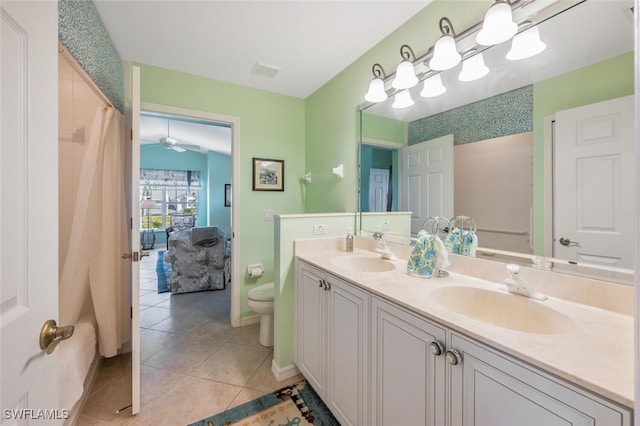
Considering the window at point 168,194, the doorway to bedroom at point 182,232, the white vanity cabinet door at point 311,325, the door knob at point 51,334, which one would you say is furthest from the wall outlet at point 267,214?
the window at point 168,194

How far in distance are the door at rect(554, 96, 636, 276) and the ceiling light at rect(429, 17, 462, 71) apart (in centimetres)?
60

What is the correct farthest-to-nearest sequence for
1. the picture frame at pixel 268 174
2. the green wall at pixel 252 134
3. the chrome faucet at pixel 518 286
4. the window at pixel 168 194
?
1. the window at pixel 168 194
2. the picture frame at pixel 268 174
3. the green wall at pixel 252 134
4. the chrome faucet at pixel 518 286

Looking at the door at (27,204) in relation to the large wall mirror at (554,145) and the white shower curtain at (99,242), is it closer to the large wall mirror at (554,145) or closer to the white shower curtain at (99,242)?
the white shower curtain at (99,242)

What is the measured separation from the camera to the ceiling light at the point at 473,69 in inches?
51.6

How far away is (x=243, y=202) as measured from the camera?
272 centimetres

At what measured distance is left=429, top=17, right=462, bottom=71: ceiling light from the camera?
1.38 m

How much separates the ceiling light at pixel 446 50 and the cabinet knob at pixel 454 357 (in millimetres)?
1423

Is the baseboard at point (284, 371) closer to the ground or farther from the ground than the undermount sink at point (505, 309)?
closer to the ground

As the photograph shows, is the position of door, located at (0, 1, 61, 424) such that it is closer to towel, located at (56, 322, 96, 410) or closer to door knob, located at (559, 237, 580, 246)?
towel, located at (56, 322, 96, 410)

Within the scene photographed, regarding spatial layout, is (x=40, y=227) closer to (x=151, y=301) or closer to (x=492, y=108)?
(x=492, y=108)

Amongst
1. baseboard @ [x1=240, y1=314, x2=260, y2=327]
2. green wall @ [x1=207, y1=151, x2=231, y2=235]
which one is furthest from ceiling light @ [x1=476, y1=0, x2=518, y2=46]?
Answer: green wall @ [x1=207, y1=151, x2=231, y2=235]

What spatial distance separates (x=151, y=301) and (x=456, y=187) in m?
3.69

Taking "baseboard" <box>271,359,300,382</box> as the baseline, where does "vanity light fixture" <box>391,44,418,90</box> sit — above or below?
above

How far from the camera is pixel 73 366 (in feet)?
4.39
